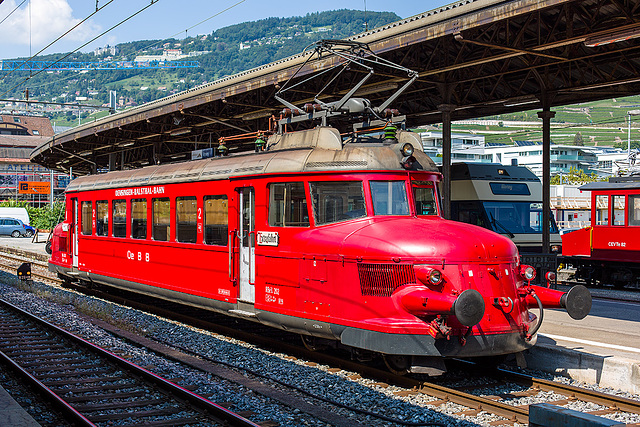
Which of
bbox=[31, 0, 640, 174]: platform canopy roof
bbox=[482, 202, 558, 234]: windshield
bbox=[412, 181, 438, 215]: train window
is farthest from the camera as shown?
bbox=[482, 202, 558, 234]: windshield

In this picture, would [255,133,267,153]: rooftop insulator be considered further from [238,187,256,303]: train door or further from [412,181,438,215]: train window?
[412,181,438,215]: train window

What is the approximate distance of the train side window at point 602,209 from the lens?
2144cm

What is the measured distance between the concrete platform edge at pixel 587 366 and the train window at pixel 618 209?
42.4 feet

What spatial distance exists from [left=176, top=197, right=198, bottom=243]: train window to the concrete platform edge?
21.3 ft

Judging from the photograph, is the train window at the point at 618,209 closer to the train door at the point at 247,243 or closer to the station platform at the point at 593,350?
the station platform at the point at 593,350

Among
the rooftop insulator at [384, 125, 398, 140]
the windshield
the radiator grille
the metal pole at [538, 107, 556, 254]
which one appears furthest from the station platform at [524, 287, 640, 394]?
the windshield

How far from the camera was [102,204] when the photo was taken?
1697 cm

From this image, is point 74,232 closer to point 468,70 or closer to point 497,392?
point 468,70

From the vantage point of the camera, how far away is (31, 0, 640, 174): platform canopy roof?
13.3 metres

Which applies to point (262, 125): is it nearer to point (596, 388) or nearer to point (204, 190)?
point (204, 190)

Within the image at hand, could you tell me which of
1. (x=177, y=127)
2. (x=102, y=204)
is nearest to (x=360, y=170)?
(x=102, y=204)

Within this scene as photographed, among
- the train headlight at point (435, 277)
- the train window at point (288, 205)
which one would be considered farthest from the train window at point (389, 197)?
the train headlight at point (435, 277)

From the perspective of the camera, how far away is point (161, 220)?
14.1m

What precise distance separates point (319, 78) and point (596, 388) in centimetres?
1232
